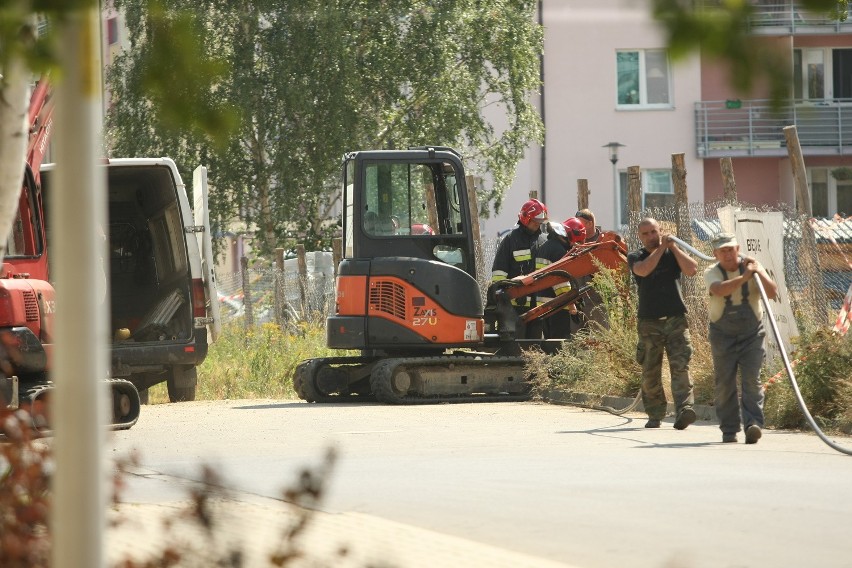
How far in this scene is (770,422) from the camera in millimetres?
14742

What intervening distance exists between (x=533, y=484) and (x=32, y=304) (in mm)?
6099

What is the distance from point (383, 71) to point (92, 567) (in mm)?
31716

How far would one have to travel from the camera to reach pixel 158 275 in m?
19.8

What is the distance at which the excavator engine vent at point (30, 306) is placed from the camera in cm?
1433

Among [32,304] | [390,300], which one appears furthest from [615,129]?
[32,304]

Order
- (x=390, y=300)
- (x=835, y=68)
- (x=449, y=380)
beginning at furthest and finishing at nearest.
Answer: (x=835, y=68)
(x=390, y=300)
(x=449, y=380)

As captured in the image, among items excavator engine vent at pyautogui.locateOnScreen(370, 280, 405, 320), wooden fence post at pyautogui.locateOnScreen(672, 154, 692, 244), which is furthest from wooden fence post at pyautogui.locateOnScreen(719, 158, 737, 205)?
excavator engine vent at pyautogui.locateOnScreen(370, 280, 405, 320)

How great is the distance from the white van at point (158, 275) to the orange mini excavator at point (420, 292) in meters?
1.46

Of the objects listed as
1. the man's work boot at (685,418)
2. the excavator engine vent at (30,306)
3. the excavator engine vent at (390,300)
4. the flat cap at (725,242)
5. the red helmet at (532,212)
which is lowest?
the man's work boot at (685,418)

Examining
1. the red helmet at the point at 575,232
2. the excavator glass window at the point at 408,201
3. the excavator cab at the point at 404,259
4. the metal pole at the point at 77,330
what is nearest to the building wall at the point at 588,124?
the red helmet at the point at 575,232

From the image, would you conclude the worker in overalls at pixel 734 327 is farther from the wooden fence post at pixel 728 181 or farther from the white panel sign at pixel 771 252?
the wooden fence post at pixel 728 181

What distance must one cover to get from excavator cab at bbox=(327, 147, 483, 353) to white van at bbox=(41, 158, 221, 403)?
1612 millimetres

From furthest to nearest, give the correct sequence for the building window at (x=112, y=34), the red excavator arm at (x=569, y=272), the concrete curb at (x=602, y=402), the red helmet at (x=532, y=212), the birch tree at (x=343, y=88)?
1. the building window at (x=112, y=34)
2. the birch tree at (x=343, y=88)
3. the red helmet at (x=532, y=212)
4. the red excavator arm at (x=569, y=272)
5. the concrete curb at (x=602, y=402)

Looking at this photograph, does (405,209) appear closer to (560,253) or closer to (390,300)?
(390,300)
